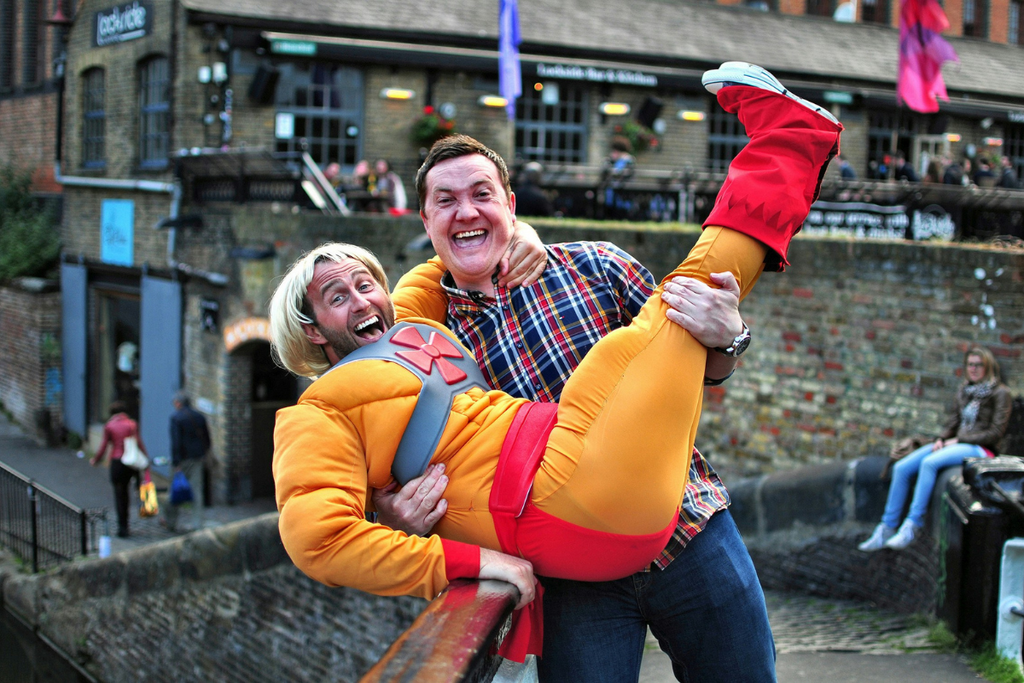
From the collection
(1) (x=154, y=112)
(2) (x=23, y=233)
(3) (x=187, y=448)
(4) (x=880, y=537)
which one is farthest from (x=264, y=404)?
(4) (x=880, y=537)

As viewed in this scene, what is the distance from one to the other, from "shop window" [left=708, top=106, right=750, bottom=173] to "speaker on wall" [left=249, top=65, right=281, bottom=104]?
8.46m

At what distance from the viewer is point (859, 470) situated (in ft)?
20.2

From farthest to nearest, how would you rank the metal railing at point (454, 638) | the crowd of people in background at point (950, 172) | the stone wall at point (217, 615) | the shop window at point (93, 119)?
the shop window at point (93, 119)
the crowd of people in background at point (950, 172)
the stone wall at point (217, 615)
the metal railing at point (454, 638)

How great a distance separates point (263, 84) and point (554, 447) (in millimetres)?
13488

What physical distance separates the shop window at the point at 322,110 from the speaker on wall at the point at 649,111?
5309mm

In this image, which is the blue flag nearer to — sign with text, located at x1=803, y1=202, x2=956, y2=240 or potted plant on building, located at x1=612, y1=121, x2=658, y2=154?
sign with text, located at x1=803, y1=202, x2=956, y2=240

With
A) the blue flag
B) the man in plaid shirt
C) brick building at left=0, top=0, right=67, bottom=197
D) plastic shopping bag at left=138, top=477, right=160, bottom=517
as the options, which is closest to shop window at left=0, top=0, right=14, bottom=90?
brick building at left=0, top=0, right=67, bottom=197

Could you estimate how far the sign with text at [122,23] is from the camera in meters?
14.6

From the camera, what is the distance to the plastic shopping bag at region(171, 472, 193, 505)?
11375 millimetres

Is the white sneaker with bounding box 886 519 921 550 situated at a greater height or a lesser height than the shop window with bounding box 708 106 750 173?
lesser

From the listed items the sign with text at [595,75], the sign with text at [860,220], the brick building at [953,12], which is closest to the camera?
the sign with text at [860,220]

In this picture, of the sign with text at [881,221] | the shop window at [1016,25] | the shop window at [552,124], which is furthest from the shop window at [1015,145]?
the sign with text at [881,221]

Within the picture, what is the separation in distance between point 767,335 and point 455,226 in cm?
573

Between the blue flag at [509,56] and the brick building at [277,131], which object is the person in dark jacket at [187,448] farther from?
the blue flag at [509,56]
